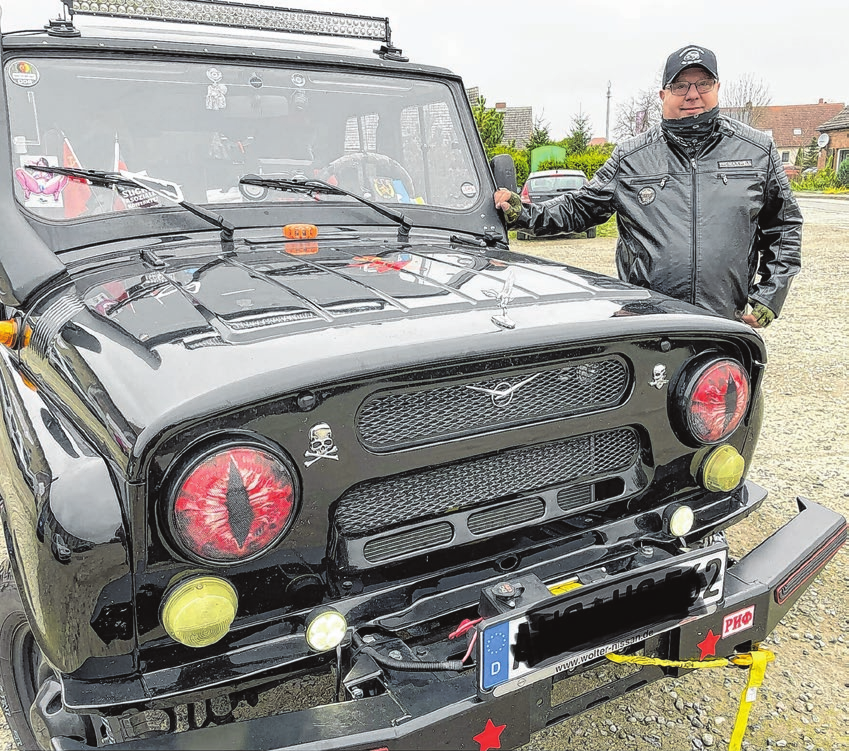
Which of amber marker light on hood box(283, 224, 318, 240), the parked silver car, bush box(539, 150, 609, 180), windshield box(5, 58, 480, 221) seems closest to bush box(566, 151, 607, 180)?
bush box(539, 150, 609, 180)

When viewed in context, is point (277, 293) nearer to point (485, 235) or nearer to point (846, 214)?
point (485, 235)

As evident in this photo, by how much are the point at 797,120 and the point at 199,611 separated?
2607 inches

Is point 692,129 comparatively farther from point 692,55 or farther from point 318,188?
point 318,188

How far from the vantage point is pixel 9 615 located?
206cm

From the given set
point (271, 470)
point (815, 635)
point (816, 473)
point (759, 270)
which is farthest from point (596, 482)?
point (816, 473)

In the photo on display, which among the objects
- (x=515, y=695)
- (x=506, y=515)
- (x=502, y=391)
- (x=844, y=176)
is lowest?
(x=844, y=176)

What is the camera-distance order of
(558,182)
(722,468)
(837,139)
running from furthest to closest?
(837,139)
(558,182)
(722,468)

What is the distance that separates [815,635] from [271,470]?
249 cm

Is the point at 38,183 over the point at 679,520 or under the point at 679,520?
over

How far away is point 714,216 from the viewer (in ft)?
11.0

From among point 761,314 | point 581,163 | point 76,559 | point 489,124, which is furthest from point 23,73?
point 581,163

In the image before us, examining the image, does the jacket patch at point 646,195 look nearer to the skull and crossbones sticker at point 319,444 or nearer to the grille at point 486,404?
the grille at point 486,404

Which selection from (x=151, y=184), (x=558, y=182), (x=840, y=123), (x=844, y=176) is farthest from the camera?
(x=840, y=123)

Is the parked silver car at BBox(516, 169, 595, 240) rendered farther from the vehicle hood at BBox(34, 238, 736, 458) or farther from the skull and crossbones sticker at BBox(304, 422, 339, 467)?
the skull and crossbones sticker at BBox(304, 422, 339, 467)
